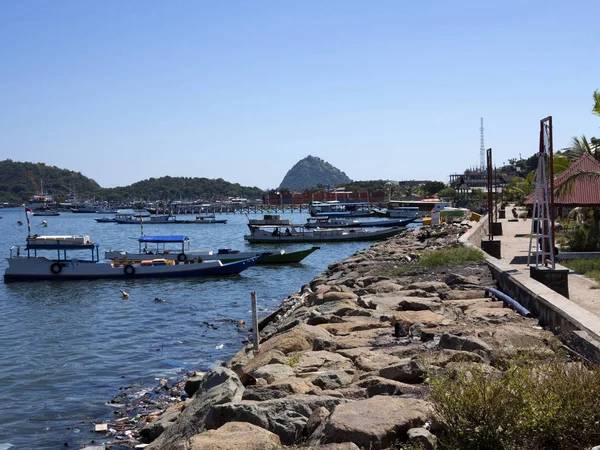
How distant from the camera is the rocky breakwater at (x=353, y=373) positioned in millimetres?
6289

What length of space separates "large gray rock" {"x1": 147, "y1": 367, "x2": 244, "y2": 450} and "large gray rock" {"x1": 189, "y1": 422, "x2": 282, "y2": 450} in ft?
3.01

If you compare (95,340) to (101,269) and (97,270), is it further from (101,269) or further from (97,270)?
(97,270)

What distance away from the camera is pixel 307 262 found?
48938 millimetres

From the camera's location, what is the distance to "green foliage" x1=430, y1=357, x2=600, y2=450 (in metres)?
5.56

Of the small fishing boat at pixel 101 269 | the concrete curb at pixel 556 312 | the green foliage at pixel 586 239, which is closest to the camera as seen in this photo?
the concrete curb at pixel 556 312

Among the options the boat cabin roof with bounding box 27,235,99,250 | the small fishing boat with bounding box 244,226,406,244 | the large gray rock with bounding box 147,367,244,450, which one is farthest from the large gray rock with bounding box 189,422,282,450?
the small fishing boat with bounding box 244,226,406,244

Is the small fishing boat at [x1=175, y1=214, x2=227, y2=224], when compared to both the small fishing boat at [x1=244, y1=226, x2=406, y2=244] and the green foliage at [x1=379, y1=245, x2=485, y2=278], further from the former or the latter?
the green foliage at [x1=379, y1=245, x2=485, y2=278]

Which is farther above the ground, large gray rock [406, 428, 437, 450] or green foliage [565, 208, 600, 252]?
green foliage [565, 208, 600, 252]

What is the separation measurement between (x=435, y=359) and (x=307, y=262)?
40518 millimetres

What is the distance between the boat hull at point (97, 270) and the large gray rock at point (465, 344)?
1180 inches

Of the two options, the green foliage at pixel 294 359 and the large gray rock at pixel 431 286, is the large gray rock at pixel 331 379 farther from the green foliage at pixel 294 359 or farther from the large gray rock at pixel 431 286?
the large gray rock at pixel 431 286

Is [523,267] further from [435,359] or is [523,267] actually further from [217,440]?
[217,440]

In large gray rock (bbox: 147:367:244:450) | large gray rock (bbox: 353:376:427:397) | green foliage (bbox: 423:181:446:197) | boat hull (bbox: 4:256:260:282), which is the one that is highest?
green foliage (bbox: 423:181:446:197)

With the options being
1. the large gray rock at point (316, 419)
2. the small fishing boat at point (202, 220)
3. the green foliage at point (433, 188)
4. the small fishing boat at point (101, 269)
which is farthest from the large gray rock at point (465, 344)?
the green foliage at point (433, 188)
